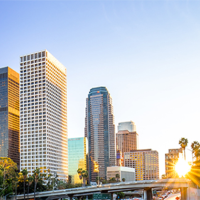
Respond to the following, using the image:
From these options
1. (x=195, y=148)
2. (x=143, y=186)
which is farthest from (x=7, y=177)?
(x=195, y=148)

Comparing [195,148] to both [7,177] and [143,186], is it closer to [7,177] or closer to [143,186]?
[143,186]

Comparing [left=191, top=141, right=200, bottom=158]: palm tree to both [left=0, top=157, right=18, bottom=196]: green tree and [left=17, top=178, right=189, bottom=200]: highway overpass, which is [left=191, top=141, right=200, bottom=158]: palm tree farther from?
[left=0, top=157, right=18, bottom=196]: green tree

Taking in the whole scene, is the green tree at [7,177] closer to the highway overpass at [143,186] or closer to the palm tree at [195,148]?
the highway overpass at [143,186]

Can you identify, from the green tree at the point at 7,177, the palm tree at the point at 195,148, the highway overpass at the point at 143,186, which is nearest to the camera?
the highway overpass at the point at 143,186

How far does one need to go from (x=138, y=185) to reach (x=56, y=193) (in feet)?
125

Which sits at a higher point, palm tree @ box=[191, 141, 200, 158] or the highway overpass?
palm tree @ box=[191, 141, 200, 158]

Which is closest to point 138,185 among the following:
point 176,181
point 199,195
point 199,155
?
point 176,181

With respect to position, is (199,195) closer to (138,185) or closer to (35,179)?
(138,185)

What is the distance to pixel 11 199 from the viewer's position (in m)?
134

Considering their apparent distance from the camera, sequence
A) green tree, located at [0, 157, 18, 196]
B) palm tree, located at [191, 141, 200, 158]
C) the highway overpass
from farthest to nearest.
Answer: palm tree, located at [191, 141, 200, 158] < green tree, located at [0, 157, 18, 196] < the highway overpass

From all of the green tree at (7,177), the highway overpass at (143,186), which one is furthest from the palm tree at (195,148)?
the green tree at (7,177)

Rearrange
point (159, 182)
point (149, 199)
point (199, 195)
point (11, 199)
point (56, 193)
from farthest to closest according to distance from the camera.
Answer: point (149, 199)
point (56, 193)
point (11, 199)
point (159, 182)
point (199, 195)

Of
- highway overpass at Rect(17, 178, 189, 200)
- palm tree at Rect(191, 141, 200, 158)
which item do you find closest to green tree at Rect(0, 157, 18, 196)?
highway overpass at Rect(17, 178, 189, 200)

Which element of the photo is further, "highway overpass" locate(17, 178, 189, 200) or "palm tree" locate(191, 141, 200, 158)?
"palm tree" locate(191, 141, 200, 158)
